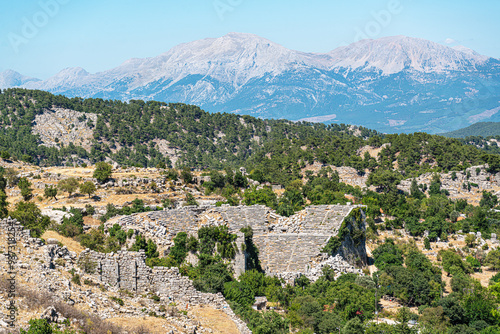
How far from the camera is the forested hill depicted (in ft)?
357

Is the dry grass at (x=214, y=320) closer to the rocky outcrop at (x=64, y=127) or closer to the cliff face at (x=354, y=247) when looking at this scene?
the cliff face at (x=354, y=247)

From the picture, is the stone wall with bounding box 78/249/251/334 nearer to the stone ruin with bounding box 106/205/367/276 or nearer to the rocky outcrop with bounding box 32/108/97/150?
the stone ruin with bounding box 106/205/367/276

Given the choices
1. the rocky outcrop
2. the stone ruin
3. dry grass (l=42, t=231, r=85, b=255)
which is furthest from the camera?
the rocky outcrop

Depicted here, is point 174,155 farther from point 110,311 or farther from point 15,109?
point 110,311

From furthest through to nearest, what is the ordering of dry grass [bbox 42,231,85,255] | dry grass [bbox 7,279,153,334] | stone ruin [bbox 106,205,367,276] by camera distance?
stone ruin [bbox 106,205,367,276] → dry grass [bbox 42,231,85,255] → dry grass [bbox 7,279,153,334]

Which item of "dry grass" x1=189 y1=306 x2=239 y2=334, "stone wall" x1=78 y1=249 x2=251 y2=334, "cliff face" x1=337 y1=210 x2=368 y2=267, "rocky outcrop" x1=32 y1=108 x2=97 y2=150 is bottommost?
"cliff face" x1=337 y1=210 x2=368 y2=267

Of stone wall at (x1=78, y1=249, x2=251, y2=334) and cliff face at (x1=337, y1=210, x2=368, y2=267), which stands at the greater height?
stone wall at (x1=78, y1=249, x2=251, y2=334)

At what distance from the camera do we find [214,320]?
21.5 metres

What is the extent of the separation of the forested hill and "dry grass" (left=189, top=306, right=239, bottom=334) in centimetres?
6548

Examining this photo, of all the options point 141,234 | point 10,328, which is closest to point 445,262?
point 141,234

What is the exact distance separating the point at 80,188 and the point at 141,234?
24.3m

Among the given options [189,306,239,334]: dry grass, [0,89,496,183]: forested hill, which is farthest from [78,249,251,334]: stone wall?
[0,89,496,183]: forested hill

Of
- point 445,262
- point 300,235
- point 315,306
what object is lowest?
point 445,262

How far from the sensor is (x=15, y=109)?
140625mm
